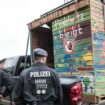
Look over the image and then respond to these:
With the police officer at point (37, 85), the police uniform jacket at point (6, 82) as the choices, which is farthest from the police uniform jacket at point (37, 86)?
the police uniform jacket at point (6, 82)

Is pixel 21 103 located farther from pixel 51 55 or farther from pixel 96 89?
pixel 51 55

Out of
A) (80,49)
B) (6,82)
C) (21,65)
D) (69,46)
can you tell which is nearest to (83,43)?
(80,49)

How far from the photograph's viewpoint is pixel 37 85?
3.78 metres

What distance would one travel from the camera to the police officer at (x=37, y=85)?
12.4 ft

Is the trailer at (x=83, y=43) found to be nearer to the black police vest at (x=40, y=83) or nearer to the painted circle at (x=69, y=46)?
the painted circle at (x=69, y=46)

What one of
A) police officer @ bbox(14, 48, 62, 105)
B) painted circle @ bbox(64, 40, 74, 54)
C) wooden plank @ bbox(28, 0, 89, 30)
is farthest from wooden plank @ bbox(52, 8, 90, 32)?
police officer @ bbox(14, 48, 62, 105)

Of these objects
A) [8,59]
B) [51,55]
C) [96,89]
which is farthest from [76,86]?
[8,59]

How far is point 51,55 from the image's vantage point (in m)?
7.71

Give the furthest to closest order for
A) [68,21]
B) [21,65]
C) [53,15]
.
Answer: [21,65]
[53,15]
[68,21]

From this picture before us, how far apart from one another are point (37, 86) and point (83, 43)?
184 centimetres

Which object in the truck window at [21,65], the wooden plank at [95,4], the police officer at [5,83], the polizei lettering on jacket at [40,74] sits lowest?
the police officer at [5,83]

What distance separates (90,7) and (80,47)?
70cm

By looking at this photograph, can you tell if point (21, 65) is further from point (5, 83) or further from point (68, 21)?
point (68, 21)

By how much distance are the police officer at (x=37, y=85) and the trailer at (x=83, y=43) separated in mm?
1074
